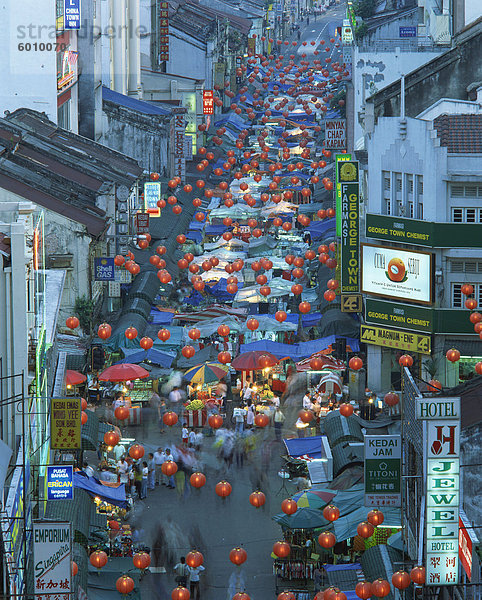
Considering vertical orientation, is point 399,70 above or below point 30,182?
above

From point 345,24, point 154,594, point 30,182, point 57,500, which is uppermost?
point 345,24

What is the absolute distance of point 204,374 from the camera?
50500mm

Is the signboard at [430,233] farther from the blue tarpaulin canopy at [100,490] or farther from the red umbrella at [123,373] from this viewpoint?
the blue tarpaulin canopy at [100,490]

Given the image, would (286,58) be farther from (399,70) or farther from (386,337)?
(386,337)

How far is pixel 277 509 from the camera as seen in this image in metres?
41.6

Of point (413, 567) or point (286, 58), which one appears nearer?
point (413, 567)

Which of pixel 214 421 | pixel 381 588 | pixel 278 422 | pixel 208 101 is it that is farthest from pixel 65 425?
pixel 208 101

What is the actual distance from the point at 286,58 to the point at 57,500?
137 metres

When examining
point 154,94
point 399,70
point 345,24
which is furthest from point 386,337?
point 345,24

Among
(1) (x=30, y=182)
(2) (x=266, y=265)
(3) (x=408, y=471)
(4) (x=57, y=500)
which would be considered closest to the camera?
(3) (x=408, y=471)

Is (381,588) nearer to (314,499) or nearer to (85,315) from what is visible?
(314,499)

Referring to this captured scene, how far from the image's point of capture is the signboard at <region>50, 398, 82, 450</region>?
34.7m

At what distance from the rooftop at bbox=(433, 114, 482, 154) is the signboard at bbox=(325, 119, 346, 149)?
1385 inches

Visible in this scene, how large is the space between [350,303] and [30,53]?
21860 millimetres
